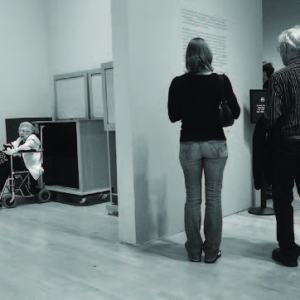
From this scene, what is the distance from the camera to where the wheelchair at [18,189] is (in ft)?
16.1

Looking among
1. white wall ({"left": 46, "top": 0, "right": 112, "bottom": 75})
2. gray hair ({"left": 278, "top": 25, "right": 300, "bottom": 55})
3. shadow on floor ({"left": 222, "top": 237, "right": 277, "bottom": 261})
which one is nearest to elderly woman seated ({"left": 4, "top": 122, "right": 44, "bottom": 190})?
white wall ({"left": 46, "top": 0, "right": 112, "bottom": 75})

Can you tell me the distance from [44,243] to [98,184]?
1745 mm

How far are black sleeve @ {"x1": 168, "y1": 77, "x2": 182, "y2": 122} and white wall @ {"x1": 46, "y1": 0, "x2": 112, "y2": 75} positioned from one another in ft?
9.45

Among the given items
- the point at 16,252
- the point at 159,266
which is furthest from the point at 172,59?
the point at 16,252

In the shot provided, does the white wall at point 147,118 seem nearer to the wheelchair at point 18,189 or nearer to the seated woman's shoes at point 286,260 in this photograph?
the seated woman's shoes at point 286,260

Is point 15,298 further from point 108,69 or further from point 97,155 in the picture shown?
point 97,155

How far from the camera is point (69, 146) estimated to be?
517 cm

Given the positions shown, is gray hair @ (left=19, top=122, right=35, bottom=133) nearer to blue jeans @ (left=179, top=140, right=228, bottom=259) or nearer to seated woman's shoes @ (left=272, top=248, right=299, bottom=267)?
blue jeans @ (left=179, top=140, right=228, bottom=259)

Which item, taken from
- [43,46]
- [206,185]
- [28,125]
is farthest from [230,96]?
[43,46]

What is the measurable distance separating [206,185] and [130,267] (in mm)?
704

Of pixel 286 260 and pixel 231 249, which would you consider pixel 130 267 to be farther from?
pixel 286 260

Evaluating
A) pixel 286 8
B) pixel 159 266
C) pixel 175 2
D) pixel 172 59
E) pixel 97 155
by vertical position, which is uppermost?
pixel 286 8

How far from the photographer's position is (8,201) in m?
4.90

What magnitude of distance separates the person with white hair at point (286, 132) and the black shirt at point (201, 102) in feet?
0.81
